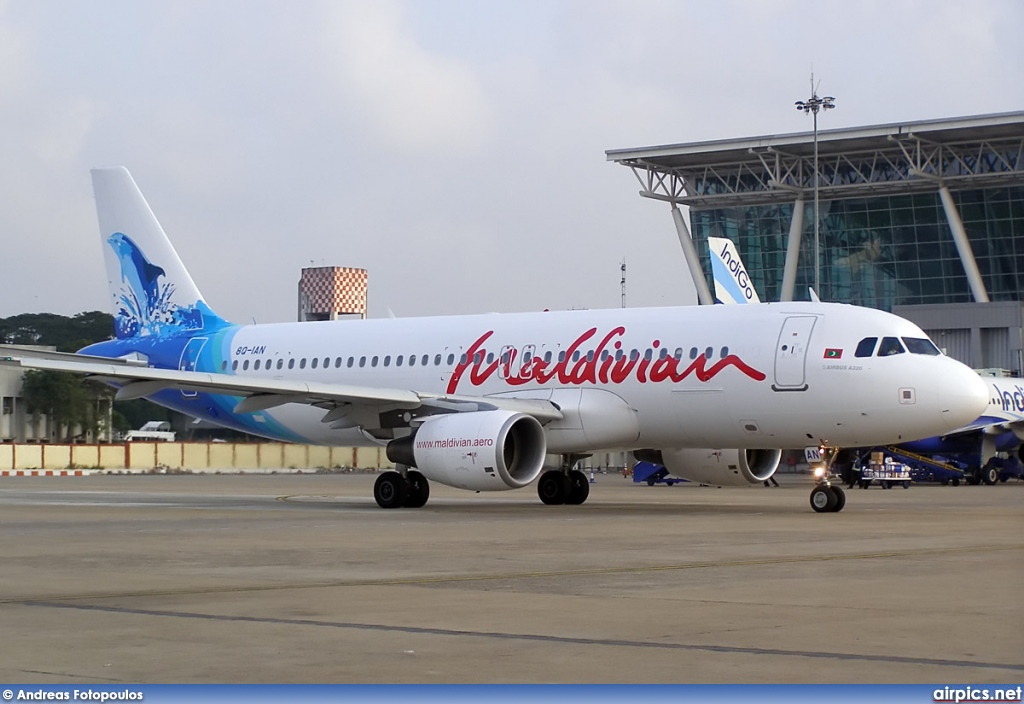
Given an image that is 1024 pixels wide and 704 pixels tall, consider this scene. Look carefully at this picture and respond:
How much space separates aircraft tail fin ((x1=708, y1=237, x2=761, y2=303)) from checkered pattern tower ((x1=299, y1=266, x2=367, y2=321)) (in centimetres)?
5462

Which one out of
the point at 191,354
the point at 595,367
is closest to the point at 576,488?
the point at 595,367

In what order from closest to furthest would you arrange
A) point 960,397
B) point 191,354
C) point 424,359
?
1. point 960,397
2. point 424,359
3. point 191,354

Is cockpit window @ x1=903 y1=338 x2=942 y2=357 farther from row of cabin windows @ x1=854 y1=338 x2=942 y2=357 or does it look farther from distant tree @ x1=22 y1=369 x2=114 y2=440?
distant tree @ x1=22 y1=369 x2=114 y2=440

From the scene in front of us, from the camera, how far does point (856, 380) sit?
22.3 metres

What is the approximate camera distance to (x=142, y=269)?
3120 cm

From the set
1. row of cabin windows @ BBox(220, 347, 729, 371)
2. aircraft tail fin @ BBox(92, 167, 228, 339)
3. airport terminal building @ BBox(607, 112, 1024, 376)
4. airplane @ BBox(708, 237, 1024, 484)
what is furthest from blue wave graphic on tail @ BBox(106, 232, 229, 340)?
airport terminal building @ BBox(607, 112, 1024, 376)

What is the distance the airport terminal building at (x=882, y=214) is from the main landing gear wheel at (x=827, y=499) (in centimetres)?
4996

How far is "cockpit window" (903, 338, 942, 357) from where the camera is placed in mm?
22656

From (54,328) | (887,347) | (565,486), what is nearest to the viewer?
(887,347)

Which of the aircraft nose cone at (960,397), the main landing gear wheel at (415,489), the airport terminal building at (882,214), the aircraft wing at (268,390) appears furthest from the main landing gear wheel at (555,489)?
the airport terminal building at (882,214)

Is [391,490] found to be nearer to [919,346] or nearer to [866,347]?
[866,347]

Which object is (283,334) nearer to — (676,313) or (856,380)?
(676,313)

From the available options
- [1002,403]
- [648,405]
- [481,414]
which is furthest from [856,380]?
[1002,403]

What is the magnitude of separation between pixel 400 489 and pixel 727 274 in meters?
36.5
